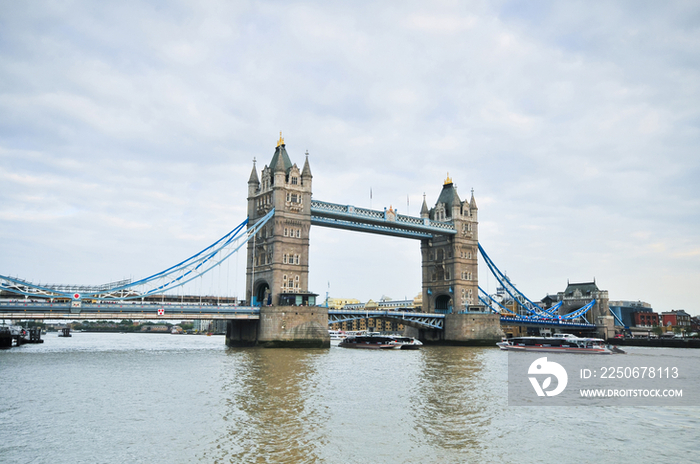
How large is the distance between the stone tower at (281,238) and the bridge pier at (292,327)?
2.21 metres

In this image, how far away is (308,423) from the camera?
2164cm

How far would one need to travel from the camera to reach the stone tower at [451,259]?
3573 inches

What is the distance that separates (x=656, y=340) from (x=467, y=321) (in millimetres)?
33949

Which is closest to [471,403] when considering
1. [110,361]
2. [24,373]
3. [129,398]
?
[129,398]

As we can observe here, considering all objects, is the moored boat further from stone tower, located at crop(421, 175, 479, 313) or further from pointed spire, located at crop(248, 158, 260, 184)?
pointed spire, located at crop(248, 158, 260, 184)

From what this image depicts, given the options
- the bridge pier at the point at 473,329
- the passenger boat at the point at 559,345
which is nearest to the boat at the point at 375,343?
the bridge pier at the point at 473,329

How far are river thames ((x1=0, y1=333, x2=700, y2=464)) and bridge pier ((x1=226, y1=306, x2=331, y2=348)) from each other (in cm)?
2836

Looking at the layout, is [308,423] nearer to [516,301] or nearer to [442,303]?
[442,303]

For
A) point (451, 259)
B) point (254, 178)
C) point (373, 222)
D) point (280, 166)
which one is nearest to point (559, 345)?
point (451, 259)

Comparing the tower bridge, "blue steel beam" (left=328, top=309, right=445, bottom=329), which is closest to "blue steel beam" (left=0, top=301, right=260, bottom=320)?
the tower bridge

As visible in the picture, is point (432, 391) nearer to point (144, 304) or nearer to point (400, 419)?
point (400, 419)

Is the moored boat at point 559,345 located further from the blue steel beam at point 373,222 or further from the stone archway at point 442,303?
the blue steel beam at point 373,222

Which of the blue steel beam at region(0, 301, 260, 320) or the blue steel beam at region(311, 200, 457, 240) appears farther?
the blue steel beam at region(311, 200, 457, 240)

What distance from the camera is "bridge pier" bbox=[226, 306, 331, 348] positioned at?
2544 inches
